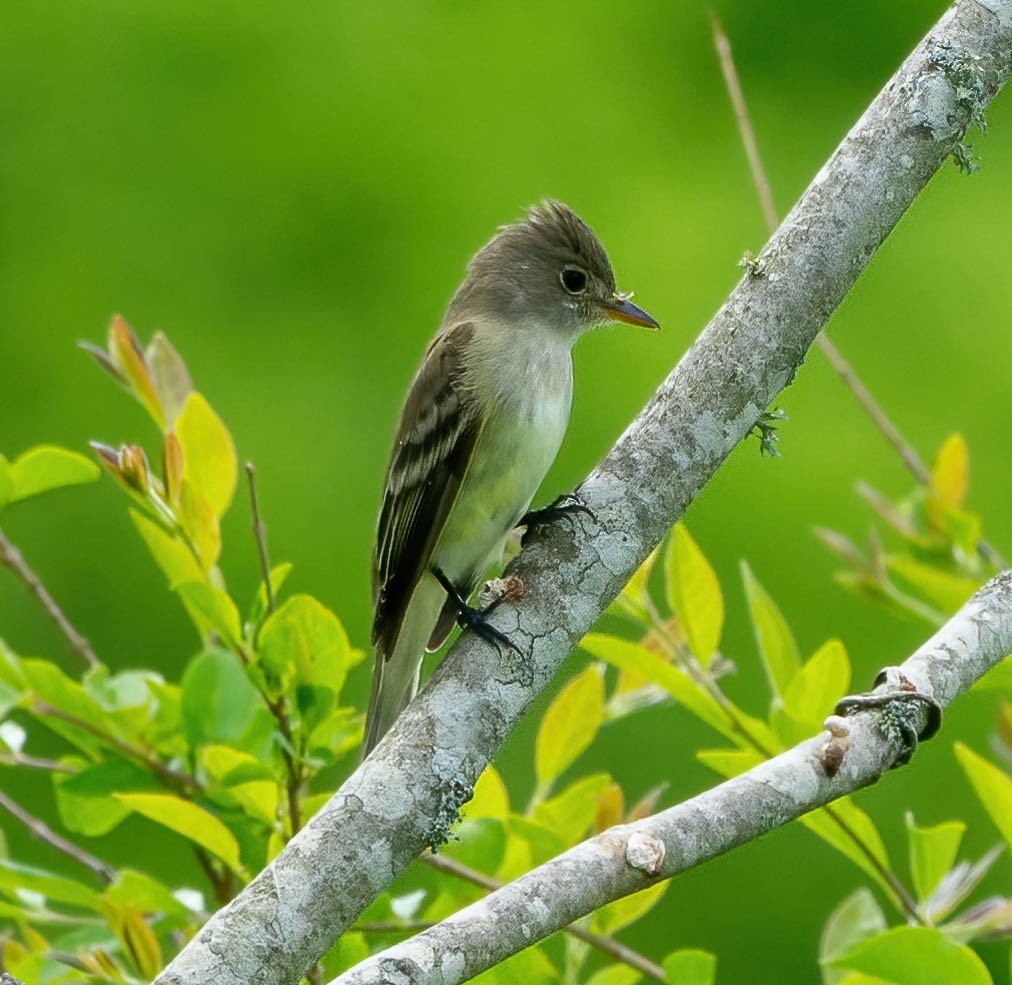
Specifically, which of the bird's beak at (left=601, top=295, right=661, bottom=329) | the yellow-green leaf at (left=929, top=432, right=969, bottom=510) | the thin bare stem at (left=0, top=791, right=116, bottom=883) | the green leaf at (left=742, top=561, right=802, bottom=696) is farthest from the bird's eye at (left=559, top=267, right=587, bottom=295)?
the thin bare stem at (left=0, top=791, right=116, bottom=883)

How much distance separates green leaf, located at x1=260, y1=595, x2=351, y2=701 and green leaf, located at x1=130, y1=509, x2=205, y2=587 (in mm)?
179

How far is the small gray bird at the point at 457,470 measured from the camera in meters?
2.66

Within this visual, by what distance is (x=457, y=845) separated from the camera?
1.98 metres

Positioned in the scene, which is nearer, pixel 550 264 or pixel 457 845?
pixel 457 845

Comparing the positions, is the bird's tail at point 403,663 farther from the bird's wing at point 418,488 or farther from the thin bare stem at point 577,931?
the thin bare stem at point 577,931

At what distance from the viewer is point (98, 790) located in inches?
84.7

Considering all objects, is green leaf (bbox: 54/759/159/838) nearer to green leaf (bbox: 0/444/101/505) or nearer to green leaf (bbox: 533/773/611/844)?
green leaf (bbox: 0/444/101/505)

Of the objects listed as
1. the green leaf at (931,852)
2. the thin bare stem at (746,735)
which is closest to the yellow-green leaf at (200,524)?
the thin bare stem at (746,735)

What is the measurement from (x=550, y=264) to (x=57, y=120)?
3.88 m

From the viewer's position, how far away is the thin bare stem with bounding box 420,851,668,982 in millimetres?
1951

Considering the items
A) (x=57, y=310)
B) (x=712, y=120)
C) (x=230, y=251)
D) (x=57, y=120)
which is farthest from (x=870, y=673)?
(x=57, y=120)

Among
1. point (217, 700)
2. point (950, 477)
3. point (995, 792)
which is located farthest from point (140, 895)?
point (950, 477)

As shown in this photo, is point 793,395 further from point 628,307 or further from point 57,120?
A: point 57,120

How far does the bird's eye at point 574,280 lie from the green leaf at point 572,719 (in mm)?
1037
